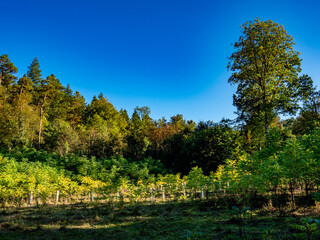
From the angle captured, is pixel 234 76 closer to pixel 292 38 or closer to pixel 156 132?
pixel 292 38

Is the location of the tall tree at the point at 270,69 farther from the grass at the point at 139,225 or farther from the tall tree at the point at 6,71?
the tall tree at the point at 6,71

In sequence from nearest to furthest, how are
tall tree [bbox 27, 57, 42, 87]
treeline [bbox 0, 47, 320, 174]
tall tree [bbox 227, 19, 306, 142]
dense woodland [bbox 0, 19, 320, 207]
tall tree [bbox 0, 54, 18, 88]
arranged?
dense woodland [bbox 0, 19, 320, 207]
tall tree [bbox 227, 19, 306, 142]
treeline [bbox 0, 47, 320, 174]
tall tree [bbox 0, 54, 18, 88]
tall tree [bbox 27, 57, 42, 87]

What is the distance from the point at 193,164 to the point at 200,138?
340cm

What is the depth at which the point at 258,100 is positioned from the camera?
15.3 m

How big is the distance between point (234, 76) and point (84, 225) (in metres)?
14.6

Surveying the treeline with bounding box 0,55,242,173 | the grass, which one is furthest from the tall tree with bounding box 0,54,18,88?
the grass

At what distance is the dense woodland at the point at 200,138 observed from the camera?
28.7ft

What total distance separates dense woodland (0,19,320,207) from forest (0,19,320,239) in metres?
0.09

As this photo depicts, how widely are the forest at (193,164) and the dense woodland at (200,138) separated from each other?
0.09 metres

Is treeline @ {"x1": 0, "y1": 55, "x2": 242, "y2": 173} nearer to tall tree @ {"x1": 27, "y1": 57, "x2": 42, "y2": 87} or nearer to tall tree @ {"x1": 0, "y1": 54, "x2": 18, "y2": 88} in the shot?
tall tree @ {"x1": 0, "y1": 54, "x2": 18, "y2": 88}

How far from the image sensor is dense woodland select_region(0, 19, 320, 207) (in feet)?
28.7

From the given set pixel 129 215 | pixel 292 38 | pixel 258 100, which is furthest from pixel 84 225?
pixel 292 38

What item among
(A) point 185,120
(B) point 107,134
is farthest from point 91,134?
(A) point 185,120

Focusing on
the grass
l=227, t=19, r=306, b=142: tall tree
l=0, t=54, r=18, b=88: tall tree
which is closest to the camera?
the grass
